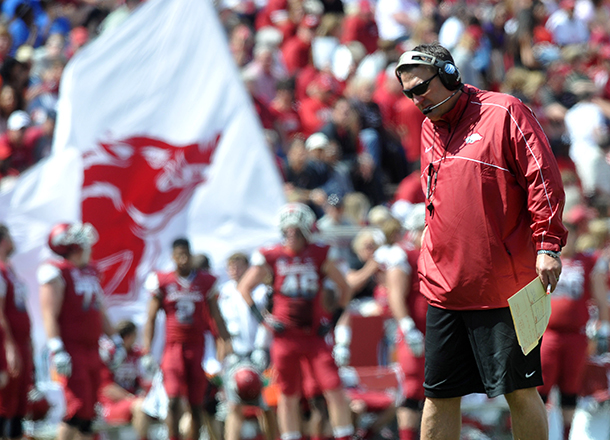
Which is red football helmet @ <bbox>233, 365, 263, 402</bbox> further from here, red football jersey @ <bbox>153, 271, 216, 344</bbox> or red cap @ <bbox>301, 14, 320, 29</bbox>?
red cap @ <bbox>301, 14, 320, 29</bbox>

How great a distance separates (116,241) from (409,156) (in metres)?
4.89

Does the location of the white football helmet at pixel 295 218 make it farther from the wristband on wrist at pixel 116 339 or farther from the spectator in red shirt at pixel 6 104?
the spectator in red shirt at pixel 6 104

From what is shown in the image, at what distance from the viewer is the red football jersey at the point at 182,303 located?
9.33 meters

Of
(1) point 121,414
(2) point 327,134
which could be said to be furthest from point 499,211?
(2) point 327,134

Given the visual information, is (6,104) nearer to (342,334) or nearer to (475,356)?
(342,334)

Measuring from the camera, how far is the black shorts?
4.70 meters

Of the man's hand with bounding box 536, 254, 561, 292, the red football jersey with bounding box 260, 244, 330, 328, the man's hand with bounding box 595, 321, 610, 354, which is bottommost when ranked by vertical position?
the man's hand with bounding box 595, 321, 610, 354

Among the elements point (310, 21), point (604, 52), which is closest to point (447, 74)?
point (310, 21)

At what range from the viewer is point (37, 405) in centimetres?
932

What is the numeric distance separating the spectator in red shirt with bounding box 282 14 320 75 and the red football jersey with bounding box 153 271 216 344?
644cm

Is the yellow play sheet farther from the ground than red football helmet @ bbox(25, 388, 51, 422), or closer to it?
farther from the ground

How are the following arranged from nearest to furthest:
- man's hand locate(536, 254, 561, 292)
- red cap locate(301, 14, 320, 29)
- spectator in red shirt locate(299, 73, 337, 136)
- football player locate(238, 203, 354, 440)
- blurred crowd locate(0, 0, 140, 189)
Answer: man's hand locate(536, 254, 561, 292) < football player locate(238, 203, 354, 440) < blurred crowd locate(0, 0, 140, 189) < spectator in red shirt locate(299, 73, 337, 136) < red cap locate(301, 14, 320, 29)

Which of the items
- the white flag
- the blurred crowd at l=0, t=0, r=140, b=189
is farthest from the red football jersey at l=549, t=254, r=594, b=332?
the blurred crowd at l=0, t=0, r=140, b=189

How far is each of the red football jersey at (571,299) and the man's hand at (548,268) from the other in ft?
15.0
